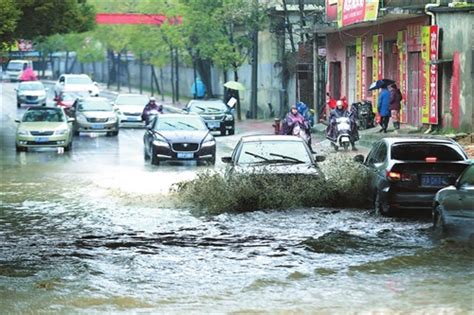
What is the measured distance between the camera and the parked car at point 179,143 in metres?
31.2

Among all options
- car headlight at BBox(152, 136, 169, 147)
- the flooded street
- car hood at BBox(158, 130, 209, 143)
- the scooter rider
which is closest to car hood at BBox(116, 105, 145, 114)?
the scooter rider

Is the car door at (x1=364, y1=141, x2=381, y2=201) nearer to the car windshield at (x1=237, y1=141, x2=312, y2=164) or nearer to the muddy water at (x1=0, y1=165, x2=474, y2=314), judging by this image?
the muddy water at (x1=0, y1=165, x2=474, y2=314)

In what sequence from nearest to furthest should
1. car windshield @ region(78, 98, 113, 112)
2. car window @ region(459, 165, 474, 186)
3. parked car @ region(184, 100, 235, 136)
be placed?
car window @ region(459, 165, 474, 186)
car windshield @ region(78, 98, 113, 112)
parked car @ region(184, 100, 235, 136)

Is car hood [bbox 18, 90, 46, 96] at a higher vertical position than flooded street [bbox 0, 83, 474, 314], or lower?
higher

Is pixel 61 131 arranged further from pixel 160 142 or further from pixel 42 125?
pixel 160 142

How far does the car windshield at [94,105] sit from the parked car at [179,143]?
13.0m

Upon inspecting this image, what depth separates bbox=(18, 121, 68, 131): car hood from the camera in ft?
119

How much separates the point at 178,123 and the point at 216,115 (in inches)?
520

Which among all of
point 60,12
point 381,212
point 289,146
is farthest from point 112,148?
point 381,212

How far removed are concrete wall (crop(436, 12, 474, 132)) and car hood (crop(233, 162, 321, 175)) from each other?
14.1 metres

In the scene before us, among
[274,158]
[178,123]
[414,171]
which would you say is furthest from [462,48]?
[414,171]

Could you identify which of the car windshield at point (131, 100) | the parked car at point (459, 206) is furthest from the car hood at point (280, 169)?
the car windshield at point (131, 100)

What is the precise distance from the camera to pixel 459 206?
48.3 feet

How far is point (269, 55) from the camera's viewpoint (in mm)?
58469
